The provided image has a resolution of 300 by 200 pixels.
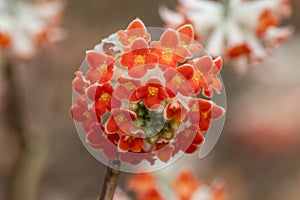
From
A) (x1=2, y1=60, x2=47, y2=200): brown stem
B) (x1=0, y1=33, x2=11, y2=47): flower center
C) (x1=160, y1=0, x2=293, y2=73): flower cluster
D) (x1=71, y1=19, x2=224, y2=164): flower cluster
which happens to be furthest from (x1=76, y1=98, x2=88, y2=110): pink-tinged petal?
(x1=2, y1=60, x2=47, y2=200): brown stem

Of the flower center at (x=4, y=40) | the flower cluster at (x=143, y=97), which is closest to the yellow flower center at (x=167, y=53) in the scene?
the flower cluster at (x=143, y=97)

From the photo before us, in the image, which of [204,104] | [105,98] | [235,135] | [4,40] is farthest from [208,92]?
[235,135]

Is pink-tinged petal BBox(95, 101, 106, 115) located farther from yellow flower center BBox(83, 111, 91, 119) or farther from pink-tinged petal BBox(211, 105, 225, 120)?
pink-tinged petal BBox(211, 105, 225, 120)

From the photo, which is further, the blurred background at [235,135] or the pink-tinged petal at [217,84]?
the blurred background at [235,135]

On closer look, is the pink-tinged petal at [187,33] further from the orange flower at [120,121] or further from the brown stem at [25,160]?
the brown stem at [25,160]

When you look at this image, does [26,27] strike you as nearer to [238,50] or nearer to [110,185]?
[238,50]

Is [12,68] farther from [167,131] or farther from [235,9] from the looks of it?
[167,131]
